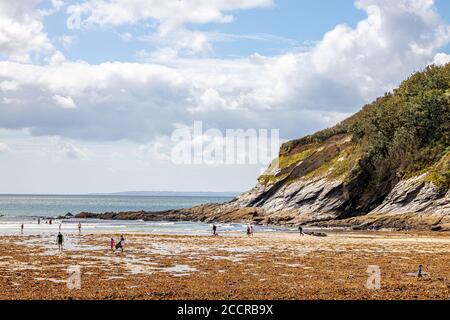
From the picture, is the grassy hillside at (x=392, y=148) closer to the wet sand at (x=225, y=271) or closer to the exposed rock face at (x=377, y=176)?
the exposed rock face at (x=377, y=176)

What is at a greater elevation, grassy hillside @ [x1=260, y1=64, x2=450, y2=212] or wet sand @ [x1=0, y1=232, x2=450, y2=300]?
grassy hillside @ [x1=260, y1=64, x2=450, y2=212]

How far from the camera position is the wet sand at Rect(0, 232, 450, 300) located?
1082 inches

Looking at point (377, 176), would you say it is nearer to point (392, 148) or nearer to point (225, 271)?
point (392, 148)

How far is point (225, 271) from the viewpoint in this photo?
1422 inches

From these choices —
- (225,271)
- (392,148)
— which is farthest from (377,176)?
(225,271)

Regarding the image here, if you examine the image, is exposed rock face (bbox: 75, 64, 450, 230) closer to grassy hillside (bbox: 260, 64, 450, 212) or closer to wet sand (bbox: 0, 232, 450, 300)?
grassy hillside (bbox: 260, 64, 450, 212)

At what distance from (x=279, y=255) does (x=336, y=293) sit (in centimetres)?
1983

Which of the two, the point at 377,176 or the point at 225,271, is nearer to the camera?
the point at 225,271

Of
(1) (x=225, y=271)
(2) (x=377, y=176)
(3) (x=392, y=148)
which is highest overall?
(3) (x=392, y=148)

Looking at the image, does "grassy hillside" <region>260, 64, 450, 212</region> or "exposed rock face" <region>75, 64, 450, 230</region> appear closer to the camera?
"exposed rock face" <region>75, 64, 450, 230</region>

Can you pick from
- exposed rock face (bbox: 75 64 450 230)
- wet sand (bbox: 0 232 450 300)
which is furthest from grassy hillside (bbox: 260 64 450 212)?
wet sand (bbox: 0 232 450 300)

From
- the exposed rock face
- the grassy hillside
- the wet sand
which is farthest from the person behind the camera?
the grassy hillside
